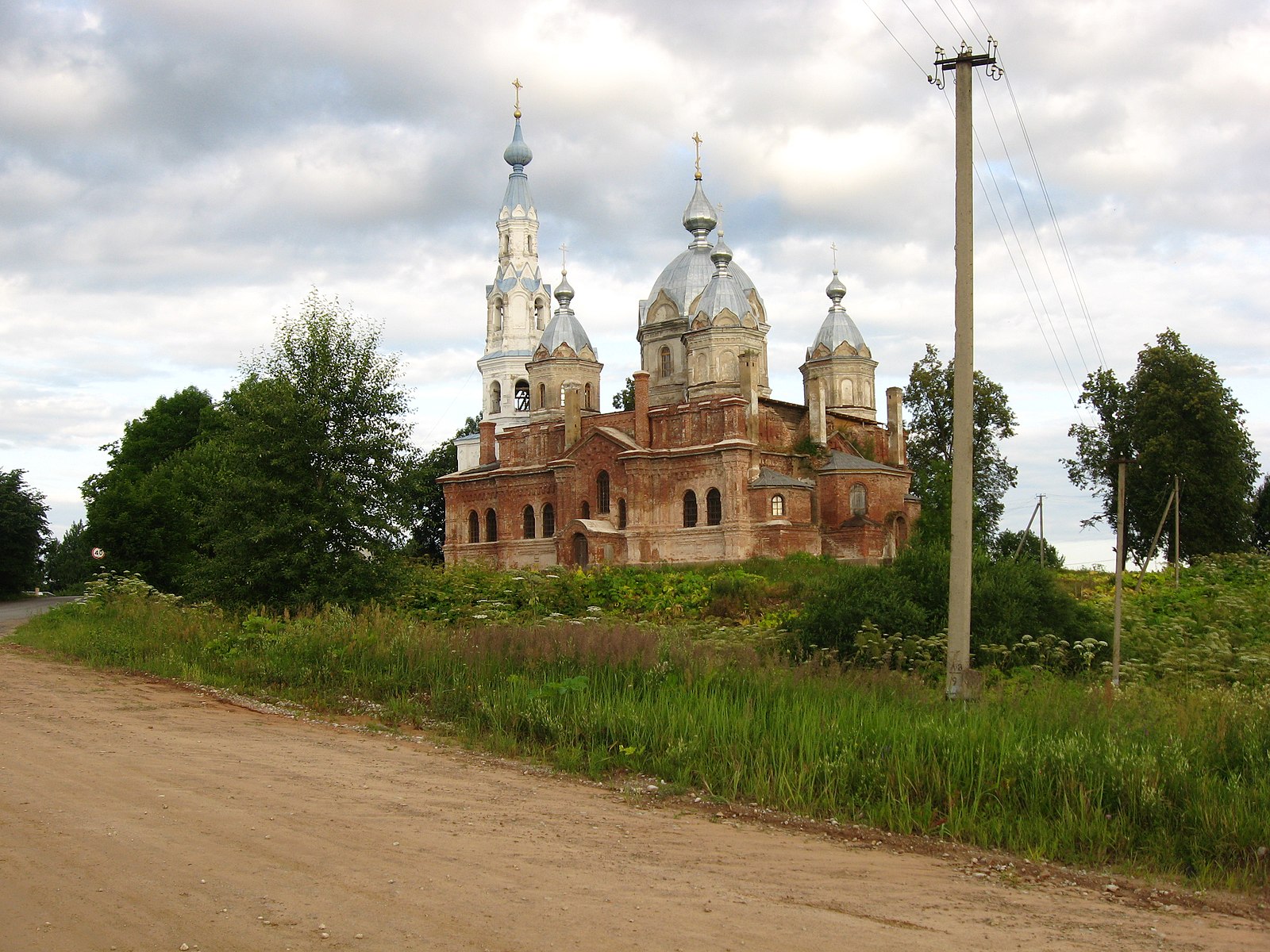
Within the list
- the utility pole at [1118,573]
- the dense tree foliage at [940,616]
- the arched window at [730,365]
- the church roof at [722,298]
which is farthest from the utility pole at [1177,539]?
the church roof at [722,298]

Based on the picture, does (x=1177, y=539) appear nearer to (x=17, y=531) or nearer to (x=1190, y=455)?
(x=1190, y=455)

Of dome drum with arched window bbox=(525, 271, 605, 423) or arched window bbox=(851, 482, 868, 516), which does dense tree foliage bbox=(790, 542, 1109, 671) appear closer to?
arched window bbox=(851, 482, 868, 516)

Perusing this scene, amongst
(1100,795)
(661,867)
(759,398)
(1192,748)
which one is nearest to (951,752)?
(1100,795)

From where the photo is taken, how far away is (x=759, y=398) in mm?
42344

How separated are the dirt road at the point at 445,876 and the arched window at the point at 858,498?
105ft

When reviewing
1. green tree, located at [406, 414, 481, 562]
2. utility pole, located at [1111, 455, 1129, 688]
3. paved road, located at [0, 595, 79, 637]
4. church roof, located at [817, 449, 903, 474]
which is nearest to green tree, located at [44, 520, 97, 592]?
green tree, located at [406, 414, 481, 562]

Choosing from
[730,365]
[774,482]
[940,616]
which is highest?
[730,365]

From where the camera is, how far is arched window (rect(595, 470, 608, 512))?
138 ft

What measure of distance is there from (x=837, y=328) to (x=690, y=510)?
14725 millimetres

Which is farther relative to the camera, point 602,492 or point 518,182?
point 518,182

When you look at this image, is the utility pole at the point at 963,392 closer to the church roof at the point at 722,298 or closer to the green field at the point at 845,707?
the green field at the point at 845,707

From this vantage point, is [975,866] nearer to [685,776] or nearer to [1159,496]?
[685,776]

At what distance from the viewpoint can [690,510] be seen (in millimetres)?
39969

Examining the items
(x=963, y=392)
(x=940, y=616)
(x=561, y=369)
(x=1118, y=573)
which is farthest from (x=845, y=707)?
(x=561, y=369)
